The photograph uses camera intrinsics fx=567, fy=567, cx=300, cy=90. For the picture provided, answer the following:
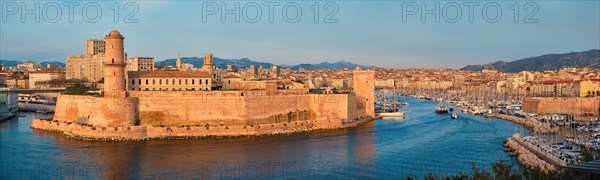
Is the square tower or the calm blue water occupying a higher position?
the square tower

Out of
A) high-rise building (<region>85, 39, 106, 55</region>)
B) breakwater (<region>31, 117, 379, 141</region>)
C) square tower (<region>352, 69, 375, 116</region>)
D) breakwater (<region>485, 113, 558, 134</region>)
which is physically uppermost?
high-rise building (<region>85, 39, 106, 55</region>)

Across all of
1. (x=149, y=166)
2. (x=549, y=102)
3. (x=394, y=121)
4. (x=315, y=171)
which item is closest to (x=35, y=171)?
(x=149, y=166)

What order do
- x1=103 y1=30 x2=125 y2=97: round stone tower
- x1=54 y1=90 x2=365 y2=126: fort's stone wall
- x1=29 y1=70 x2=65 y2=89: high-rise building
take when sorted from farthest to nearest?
x1=29 y1=70 x2=65 y2=89: high-rise building, x1=54 y1=90 x2=365 y2=126: fort's stone wall, x1=103 y1=30 x2=125 y2=97: round stone tower

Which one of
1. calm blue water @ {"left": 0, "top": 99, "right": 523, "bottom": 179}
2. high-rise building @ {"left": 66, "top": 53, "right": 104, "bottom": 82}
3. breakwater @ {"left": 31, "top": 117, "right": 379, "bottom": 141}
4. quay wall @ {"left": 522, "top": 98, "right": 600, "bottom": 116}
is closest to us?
calm blue water @ {"left": 0, "top": 99, "right": 523, "bottom": 179}

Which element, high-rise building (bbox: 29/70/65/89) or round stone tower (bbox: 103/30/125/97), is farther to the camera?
high-rise building (bbox: 29/70/65/89)

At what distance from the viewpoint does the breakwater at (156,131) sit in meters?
18.8

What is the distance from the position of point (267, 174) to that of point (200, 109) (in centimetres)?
819

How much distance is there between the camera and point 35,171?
1355 centimetres

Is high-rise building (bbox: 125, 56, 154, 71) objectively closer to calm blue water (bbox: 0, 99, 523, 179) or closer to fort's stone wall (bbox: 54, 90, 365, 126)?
fort's stone wall (bbox: 54, 90, 365, 126)

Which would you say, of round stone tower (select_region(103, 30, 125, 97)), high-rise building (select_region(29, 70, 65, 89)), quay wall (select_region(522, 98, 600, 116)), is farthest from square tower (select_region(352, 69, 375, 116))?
high-rise building (select_region(29, 70, 65, 89))

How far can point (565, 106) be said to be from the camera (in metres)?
33.0

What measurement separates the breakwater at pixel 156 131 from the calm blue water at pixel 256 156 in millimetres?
555

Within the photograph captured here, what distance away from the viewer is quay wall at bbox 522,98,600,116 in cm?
3216

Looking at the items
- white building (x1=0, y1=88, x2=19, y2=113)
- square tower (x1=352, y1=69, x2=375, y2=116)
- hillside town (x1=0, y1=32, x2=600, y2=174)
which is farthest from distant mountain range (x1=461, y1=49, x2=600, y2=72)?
white building (x1=0, y1=88, x2=19, y2=113)
